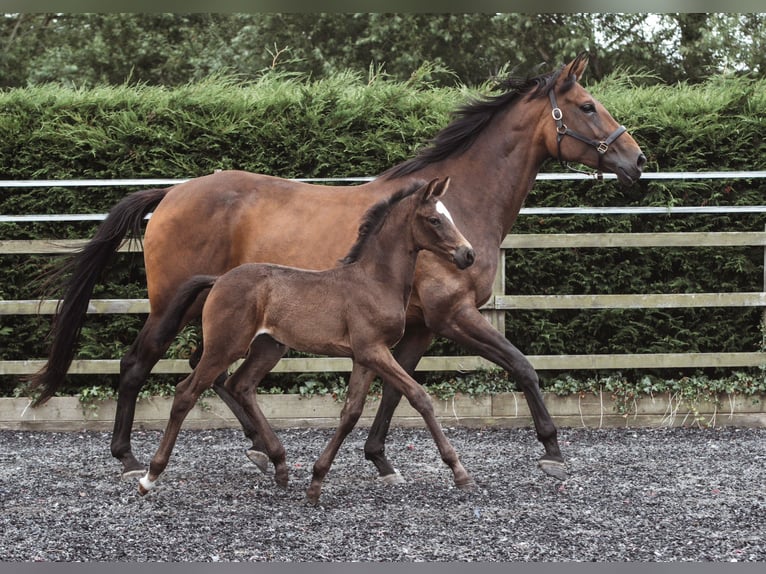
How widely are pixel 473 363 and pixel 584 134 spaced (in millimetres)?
2125

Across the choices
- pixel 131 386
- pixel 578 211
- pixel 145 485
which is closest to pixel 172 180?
pixel 131 386

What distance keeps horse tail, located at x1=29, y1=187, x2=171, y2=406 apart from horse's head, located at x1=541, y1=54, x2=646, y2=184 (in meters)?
2.37

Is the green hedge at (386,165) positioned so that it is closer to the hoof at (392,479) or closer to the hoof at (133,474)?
the hoof at (133,474)

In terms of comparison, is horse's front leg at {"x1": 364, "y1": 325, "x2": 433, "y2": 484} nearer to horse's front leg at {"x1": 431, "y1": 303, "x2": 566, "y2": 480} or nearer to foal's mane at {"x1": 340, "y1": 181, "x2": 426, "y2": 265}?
horse's front leg at {"x1": 431, "y1": 303, "x2": 566, "y2": 480}

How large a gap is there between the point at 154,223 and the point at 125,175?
1.44m

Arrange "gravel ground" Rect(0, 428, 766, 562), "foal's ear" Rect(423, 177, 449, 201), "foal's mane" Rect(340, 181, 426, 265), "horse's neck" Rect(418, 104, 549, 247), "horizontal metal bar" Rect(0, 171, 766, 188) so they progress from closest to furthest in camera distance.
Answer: "gravel ground" Rect(0, 428, 766, 562), "foal's ear" Rect(423, 177, 449, 201), "foal's mane" Rect(340, 181, 426, 265), "horse's neck" Rect(418, 104, 549, 247), "horizontal metal bar" Rect(0, 171, 766, 188)

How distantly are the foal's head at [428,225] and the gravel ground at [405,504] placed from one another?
1204 millimetres

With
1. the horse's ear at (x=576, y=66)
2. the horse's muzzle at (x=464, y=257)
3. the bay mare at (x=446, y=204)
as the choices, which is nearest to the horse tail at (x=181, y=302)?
the bay mare at (x=446, y=204)

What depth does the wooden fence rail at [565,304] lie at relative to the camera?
21.7ft

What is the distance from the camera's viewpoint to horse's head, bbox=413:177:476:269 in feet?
13.9

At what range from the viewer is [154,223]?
219 inches

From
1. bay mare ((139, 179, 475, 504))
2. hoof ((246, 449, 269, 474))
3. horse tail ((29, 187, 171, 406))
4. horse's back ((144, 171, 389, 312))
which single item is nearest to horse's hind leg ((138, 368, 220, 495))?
bay mare ((139, 179, 475, 504))

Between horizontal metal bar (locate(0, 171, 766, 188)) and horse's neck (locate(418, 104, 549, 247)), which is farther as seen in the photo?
horizontal metal bar (locate(0, 171, 766, 188))

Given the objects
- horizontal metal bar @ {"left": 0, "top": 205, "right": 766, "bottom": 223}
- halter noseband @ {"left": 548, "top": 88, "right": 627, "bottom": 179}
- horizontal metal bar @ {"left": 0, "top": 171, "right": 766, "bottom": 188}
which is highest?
halter noseband @ {"left": 548, "top": 88, "right": 627, "bottom": 179}
